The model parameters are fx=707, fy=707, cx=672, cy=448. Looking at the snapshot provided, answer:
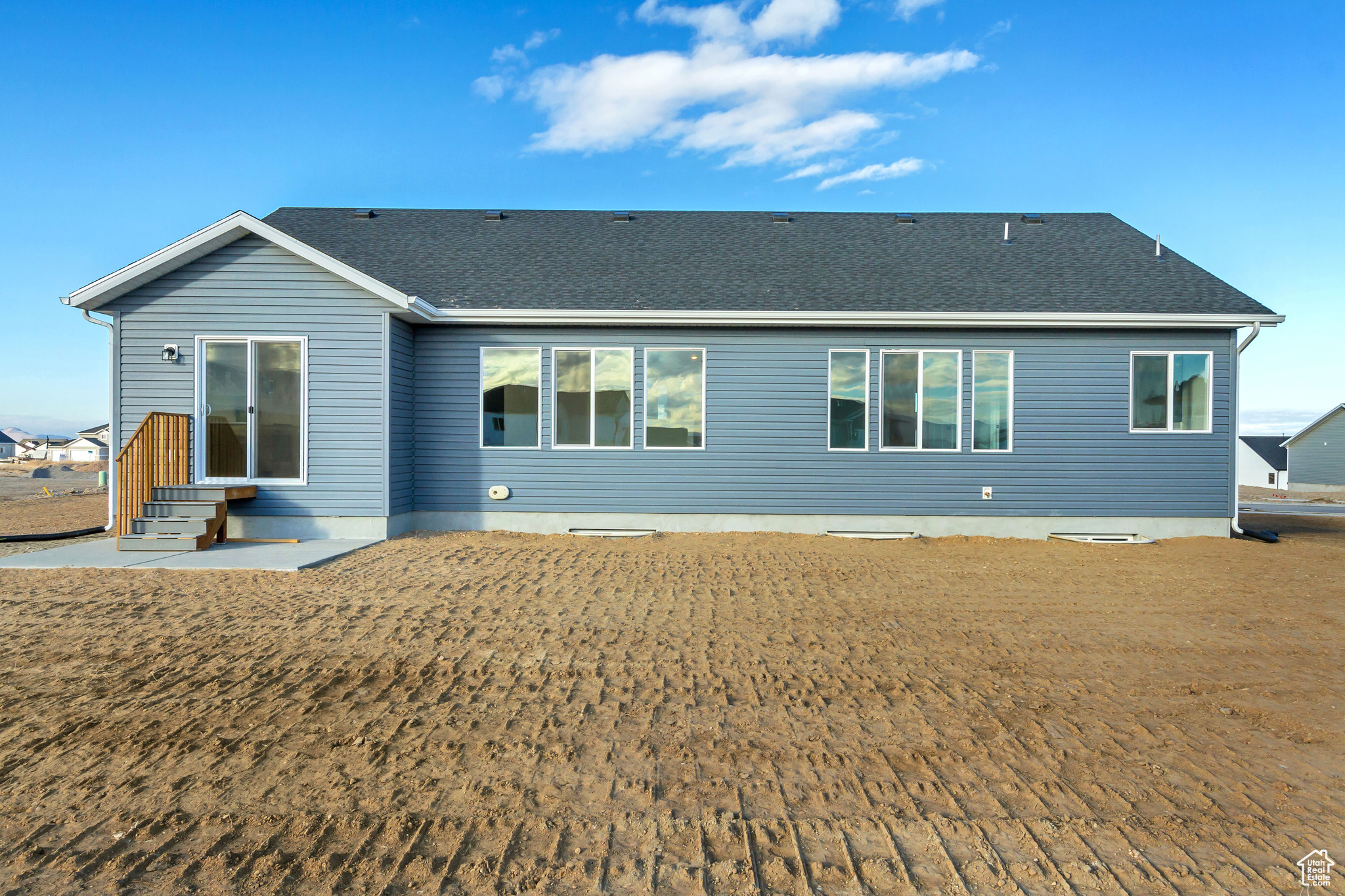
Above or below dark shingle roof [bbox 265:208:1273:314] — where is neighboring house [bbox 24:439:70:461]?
below

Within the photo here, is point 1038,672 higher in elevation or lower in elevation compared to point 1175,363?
lower

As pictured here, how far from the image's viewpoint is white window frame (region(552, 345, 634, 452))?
10.5 metres

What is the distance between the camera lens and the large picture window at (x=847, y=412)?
10.5 m

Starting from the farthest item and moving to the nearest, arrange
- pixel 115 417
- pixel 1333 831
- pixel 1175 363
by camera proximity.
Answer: pixel 1175 363 → pixel 115 417 → pixel 1333 831

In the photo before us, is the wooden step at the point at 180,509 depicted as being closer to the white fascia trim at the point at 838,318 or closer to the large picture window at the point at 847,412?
the white fascia trim at the point at 838,318

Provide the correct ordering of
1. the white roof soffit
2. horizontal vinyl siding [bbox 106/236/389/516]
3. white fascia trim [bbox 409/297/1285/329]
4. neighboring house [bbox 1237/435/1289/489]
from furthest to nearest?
neighboring house [bbox 1237/435/1289/489]
white fascia trim [bbox 409/297/1285/329]
horizontal vinyl siding [bbox 106/236/389/516]
the white roof soffit

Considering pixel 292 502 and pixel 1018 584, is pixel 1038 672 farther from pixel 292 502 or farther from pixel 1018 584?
pixel 292 502

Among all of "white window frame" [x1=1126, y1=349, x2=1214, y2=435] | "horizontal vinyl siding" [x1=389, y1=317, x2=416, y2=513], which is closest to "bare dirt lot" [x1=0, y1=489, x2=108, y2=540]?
"horizontal vinyl siding" [x1=389, y1=317, x2=416, y2=513]

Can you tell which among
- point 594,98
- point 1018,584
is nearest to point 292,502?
point 1018,584

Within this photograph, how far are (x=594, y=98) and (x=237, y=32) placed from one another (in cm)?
1137

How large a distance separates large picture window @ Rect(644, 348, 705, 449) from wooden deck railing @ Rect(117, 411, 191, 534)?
6131 millimetres

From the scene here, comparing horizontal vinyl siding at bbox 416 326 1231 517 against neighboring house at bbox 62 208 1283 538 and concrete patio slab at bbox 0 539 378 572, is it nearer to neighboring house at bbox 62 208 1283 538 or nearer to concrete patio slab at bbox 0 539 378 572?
neighboring house at bbox 62 208 1283 538

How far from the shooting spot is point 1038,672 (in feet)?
14.9

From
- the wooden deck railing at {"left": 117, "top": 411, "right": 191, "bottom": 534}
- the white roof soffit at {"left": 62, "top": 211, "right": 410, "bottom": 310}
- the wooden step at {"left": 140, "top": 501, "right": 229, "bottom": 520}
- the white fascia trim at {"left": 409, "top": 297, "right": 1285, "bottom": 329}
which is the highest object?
the white roof soffit at {"left": 62, "top": 211, "right": 410, "bottom": 310}
